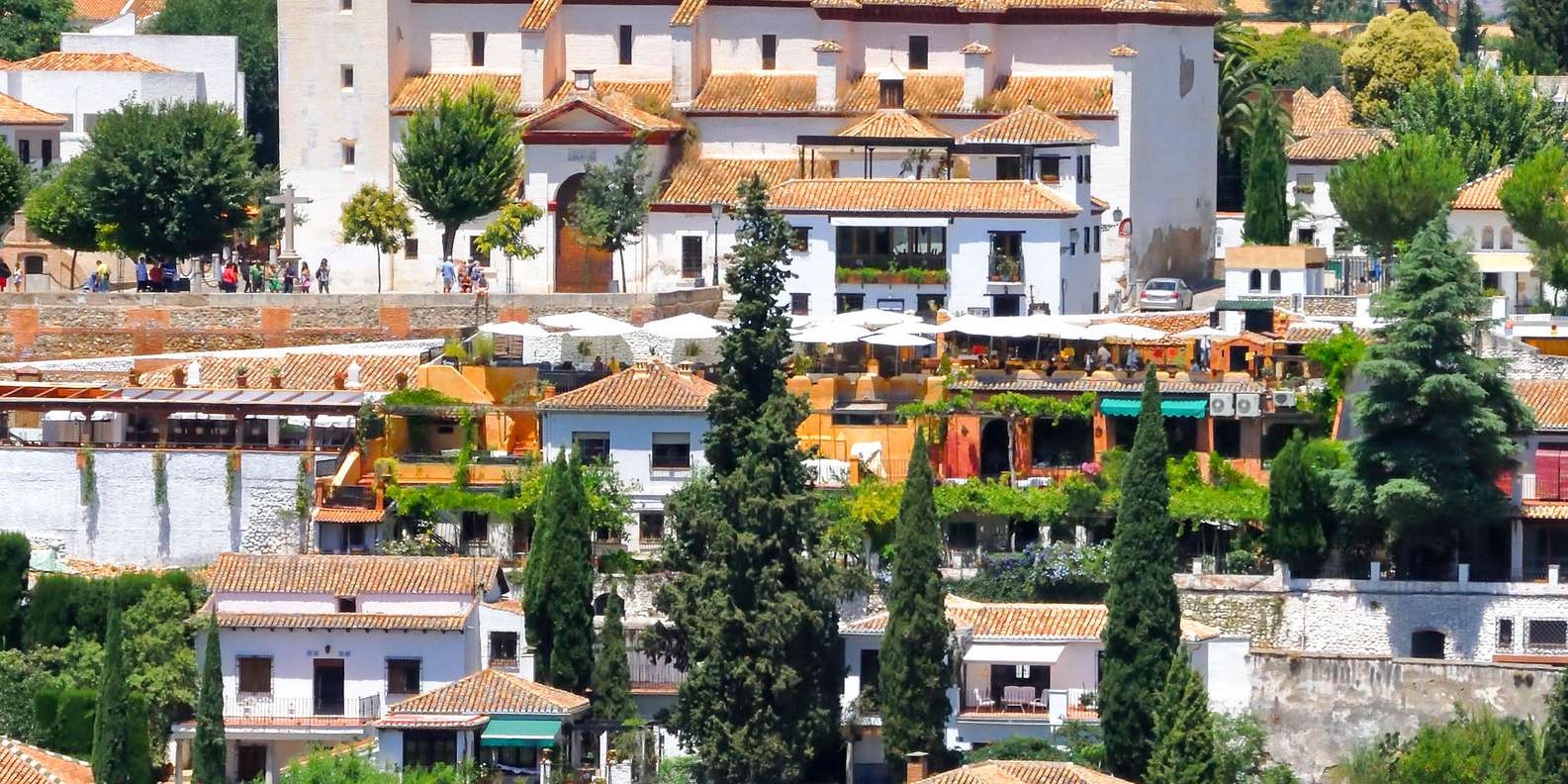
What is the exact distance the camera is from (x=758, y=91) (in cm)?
8394

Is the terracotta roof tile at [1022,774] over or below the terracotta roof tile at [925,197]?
below

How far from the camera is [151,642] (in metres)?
61.3

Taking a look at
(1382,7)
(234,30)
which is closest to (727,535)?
(234,30)

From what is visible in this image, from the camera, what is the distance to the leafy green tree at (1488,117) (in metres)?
84.2

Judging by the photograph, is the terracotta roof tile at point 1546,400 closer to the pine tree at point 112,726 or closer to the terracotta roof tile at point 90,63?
the pine tree at point 112,726

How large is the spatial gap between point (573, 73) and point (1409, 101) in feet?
58.3

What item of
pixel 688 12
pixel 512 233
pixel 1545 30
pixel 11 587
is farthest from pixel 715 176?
pixel 1545 30

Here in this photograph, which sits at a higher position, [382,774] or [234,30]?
[234,30]

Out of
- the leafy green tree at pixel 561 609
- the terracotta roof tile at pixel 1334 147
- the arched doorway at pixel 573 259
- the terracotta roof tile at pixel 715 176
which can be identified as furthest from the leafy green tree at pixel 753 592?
the terracotta roof tile at pixel 1334 147

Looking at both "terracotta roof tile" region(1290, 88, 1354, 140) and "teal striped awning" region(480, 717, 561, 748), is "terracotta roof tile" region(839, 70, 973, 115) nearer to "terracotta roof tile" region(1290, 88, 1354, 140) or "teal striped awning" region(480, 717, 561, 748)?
"terracotta roof tile" region(1290, 88, 1354, 140)

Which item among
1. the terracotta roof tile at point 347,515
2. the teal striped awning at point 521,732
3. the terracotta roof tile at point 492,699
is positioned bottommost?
the teal striped awning at point 521,732

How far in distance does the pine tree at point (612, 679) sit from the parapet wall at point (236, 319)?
607 inches

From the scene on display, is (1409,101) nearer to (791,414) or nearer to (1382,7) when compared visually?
(791,414)

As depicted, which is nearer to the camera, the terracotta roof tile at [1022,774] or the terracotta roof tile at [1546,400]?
the terracotta roof tile at [1022,774]
